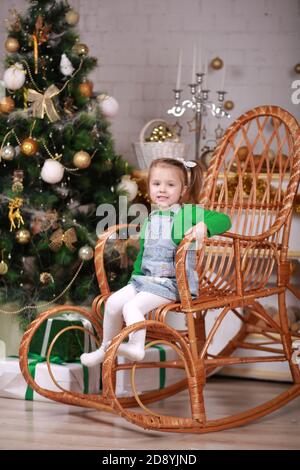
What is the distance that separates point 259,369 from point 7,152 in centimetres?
156

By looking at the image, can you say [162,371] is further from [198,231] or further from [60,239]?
[198,231]

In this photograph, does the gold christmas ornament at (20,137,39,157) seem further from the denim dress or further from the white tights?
the white tights

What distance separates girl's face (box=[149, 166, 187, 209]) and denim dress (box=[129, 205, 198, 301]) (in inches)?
1.7

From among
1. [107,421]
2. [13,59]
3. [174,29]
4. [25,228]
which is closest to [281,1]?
[174,29]

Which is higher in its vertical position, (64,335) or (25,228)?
(25,228)

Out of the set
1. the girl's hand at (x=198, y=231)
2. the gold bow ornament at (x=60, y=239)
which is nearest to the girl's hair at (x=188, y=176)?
the girl's hand at (x=198, y=231)

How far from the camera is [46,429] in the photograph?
9.06ft

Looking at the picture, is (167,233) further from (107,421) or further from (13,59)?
(13,59)

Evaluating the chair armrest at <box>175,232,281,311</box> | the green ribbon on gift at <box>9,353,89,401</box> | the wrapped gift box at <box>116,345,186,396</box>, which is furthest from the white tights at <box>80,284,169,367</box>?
the wrapped gift box at <box>116,345,186,396</box>

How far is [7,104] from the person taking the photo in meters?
3.60

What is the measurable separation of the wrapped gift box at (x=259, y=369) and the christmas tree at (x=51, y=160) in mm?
763

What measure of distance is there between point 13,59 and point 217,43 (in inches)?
50.3

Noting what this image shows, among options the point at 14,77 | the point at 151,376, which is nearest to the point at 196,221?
the point at 151,376

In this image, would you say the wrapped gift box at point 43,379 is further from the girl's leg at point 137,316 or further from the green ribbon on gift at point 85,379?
the girl's leg at point 137,316
